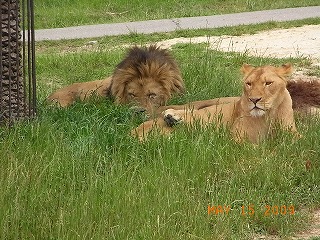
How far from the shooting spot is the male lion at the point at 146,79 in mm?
8320

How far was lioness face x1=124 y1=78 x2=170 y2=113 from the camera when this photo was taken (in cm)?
830

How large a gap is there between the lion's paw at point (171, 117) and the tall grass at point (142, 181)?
0.36 meters

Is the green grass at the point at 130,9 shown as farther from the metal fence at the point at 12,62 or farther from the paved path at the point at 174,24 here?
the metal fence at the point at 12,62

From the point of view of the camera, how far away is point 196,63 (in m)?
9.95

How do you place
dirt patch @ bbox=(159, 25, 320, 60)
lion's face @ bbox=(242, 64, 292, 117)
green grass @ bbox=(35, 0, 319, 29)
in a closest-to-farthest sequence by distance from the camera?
lion's face @ bbox=(242, 64, 292, 117)
dirt patch @ bbox=(159, 25, 320, 60)
green grass @ bbox=(35, 0, 319, 29)

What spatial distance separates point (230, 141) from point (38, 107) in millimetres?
2305

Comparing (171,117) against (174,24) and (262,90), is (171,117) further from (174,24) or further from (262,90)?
(174,24)

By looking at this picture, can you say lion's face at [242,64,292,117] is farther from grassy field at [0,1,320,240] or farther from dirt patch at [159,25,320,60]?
dirt patch at [159,25,320,60]

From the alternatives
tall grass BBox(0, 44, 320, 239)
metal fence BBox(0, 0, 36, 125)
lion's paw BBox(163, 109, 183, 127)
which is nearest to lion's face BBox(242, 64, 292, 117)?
tall grass BBox(0, 44, 320, 239)
